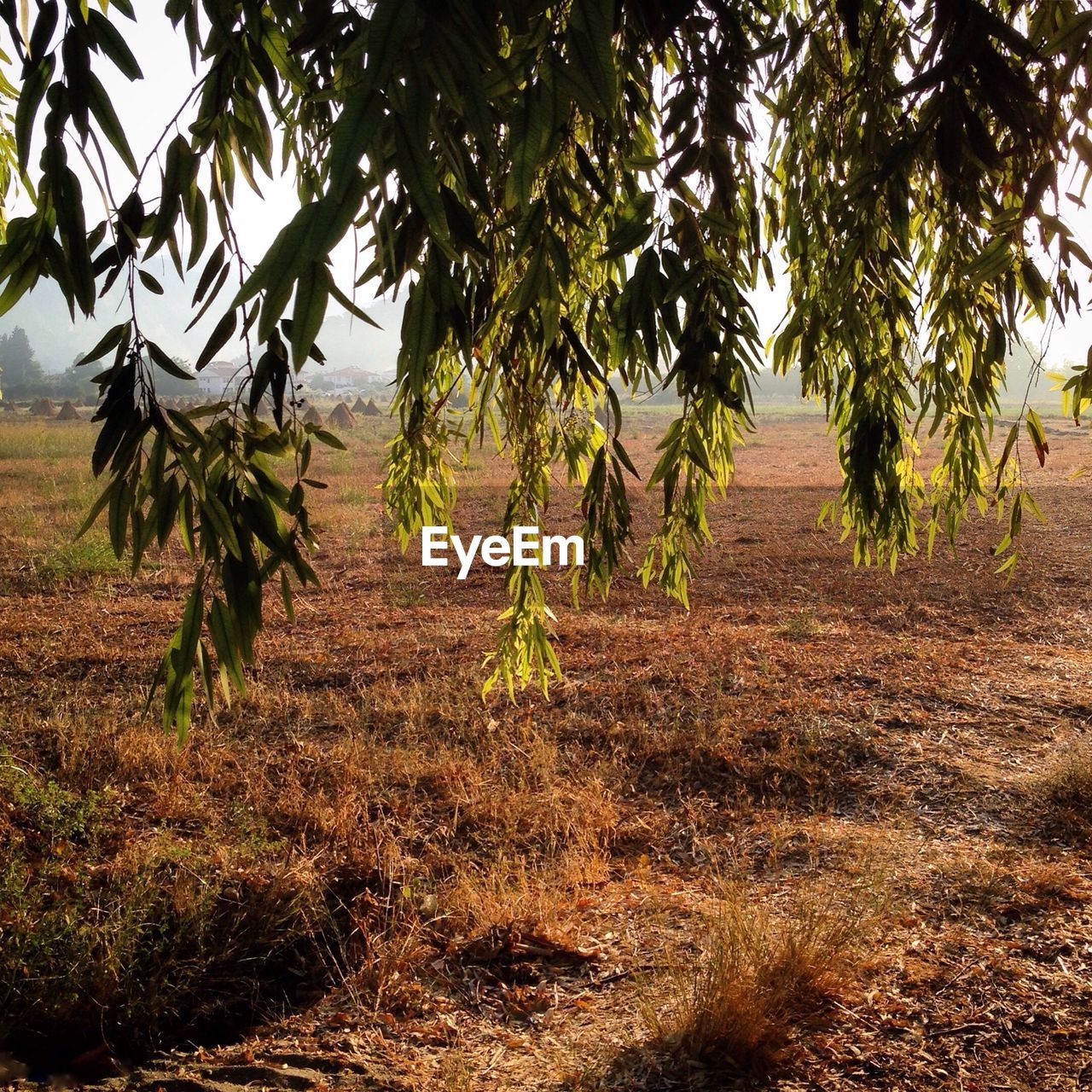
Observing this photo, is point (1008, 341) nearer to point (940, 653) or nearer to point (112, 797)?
point (112, 797)

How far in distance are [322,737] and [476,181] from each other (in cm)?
340

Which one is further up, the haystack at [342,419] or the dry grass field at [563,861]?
the haystack at [342,419]

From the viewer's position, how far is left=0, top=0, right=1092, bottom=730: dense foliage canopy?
972 mm

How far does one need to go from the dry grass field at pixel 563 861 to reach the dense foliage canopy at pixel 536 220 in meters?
1.09

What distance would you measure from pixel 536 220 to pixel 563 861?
2.23 meters

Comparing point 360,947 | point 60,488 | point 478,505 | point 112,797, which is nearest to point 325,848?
point 360,947

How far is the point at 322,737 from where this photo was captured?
4141 millimetres

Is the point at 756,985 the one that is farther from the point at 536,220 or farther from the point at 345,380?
the point at 345,380

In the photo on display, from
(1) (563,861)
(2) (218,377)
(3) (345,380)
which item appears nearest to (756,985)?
(1) (563,861)

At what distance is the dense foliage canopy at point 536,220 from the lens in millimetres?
972

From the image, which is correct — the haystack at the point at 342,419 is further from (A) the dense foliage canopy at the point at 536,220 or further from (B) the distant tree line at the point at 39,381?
(A) the dense foliage canopy at the point at 536,220

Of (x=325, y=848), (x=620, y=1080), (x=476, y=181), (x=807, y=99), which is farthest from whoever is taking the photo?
(x=325, y=848)

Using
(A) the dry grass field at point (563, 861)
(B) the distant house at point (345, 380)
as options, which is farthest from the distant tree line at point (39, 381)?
(A) the dry grass field at point (563, 861)

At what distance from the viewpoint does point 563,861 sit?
3086mm
